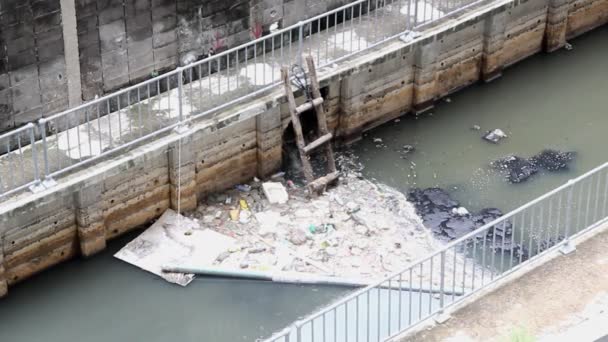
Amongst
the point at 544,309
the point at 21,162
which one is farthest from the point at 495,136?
the point at 544,309

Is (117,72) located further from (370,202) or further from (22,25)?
(370,202)

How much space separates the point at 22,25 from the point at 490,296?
595cm

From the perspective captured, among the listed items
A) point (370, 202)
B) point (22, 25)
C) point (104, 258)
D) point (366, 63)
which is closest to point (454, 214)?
point (370, 202)

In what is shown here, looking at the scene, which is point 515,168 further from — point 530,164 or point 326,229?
point 326,229

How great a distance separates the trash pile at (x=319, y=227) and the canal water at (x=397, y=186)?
34 cm

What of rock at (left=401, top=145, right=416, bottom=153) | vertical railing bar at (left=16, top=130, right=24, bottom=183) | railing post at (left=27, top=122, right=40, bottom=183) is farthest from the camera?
rock at (left=401, top=145, right=416, bottom=153)

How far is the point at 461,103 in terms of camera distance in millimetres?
18781

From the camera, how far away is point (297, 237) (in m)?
15.9

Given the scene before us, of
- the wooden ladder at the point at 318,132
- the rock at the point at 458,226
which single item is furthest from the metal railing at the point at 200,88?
the rock at the point at 458,226

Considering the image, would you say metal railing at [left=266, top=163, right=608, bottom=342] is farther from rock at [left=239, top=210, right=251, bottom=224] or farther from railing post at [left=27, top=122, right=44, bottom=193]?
railing post at [left=27, top=122, right=44, bottom=193]

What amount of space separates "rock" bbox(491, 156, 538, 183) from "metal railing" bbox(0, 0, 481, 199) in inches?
77.8

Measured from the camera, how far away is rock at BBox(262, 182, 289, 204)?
16500mm

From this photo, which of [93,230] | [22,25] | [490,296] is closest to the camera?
[490,296]

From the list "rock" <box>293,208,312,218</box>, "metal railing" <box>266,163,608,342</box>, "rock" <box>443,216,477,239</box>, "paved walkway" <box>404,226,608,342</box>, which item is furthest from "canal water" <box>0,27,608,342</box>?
"paved walkway" <box>404,226,608,342</box>
